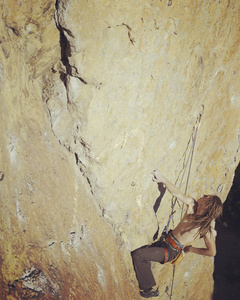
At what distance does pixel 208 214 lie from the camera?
2934 millimetres

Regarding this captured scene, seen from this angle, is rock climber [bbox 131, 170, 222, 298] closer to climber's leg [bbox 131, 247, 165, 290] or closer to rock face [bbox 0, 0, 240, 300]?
climber's leg [bbox 131, 247, 165, 290]

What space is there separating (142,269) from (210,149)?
2.26 metres

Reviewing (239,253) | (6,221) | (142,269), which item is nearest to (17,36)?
(6,221)

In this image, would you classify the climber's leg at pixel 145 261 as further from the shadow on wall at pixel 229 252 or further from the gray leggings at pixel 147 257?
the shadow on wall at pixel 229 252

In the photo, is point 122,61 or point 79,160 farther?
point 79,160

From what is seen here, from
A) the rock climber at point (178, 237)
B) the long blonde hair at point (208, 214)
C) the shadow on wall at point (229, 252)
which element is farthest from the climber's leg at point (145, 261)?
the shadow on wall at point (229, 252)

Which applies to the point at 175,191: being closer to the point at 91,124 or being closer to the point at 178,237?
the point at 178,237

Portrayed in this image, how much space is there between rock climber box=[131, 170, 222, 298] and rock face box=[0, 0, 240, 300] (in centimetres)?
13

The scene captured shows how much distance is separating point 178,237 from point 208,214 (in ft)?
2.01

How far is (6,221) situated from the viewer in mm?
1807

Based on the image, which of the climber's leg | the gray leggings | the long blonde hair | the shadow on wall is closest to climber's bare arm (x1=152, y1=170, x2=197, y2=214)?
the long blonde hair

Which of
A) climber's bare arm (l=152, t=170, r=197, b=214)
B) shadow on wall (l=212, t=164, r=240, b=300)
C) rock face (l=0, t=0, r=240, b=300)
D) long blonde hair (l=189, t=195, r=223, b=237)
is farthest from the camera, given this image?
shadow on wall (l=212, t=164, r=240, b=300)

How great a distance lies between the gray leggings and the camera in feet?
9.92

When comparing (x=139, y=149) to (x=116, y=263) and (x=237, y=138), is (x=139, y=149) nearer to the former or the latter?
(x=116, y=263)
